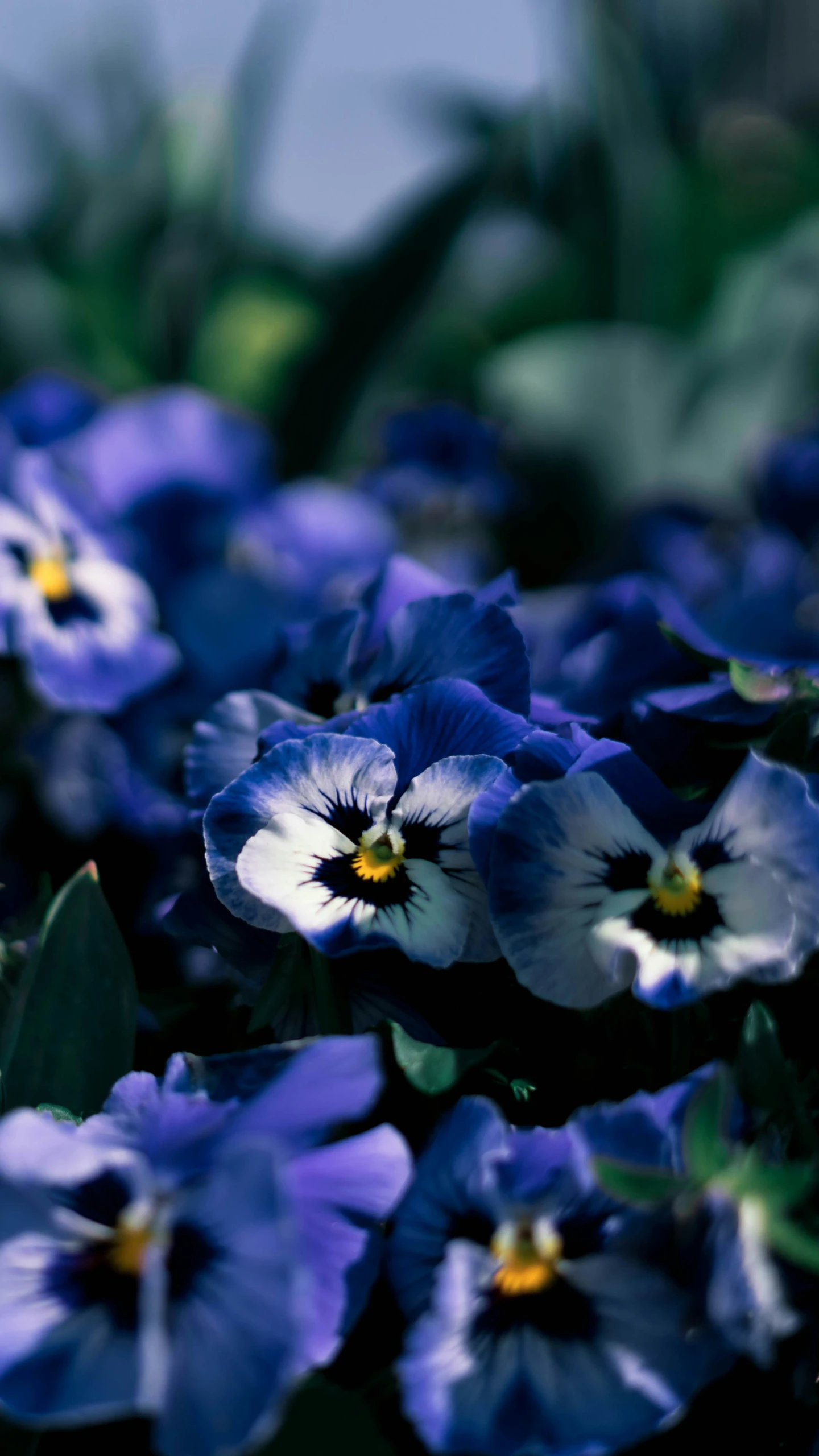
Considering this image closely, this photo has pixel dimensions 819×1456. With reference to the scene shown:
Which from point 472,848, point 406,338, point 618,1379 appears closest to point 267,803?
point 472,848

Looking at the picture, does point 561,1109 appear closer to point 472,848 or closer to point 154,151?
point 472,848

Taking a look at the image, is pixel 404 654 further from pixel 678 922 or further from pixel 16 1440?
pixel 16 1440

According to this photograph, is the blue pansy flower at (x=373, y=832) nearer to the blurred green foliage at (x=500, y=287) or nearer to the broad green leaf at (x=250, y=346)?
the blurred green foliage at (x=500, y=287)

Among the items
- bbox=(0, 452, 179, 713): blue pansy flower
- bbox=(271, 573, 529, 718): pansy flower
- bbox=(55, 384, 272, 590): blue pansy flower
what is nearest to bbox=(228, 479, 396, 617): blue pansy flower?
bbox=(55, 384, 272, 590): blue pansy flower

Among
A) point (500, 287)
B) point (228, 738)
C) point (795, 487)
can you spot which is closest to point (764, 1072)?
point (228, 738)

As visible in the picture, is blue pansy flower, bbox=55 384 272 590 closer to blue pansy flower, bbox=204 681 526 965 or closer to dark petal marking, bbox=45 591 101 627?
dark petal marking, bbox=45 591 101 627
